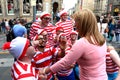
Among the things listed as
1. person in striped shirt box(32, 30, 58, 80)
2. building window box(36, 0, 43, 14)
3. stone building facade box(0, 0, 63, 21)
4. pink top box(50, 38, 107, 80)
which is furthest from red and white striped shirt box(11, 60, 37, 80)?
building window box(36, 0, 43, 14)

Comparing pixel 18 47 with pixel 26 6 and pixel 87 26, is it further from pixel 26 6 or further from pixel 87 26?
pixel 26 6

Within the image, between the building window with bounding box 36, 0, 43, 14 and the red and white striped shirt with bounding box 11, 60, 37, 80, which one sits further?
the building window with bounding box 36, 0, 43, 14

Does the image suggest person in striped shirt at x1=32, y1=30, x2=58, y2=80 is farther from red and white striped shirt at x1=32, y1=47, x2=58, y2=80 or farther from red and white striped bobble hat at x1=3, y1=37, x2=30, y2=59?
red and white striped bobble hat at x1=3, y1=37, x2=30, y2=59

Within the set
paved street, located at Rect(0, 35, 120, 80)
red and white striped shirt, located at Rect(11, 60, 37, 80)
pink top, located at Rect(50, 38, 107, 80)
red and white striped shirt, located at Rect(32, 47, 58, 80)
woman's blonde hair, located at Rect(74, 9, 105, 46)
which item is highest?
woman's blonde hair, located at Rect(74, 9, 105, 46)

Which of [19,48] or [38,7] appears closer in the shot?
[19,48]

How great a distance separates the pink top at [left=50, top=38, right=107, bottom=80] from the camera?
7.96 feet

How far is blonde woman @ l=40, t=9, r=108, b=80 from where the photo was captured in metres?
2.43

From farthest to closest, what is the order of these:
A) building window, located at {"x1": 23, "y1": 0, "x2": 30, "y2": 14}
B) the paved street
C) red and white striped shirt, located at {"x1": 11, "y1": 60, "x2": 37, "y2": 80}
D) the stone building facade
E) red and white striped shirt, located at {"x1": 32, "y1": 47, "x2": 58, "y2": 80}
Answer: building window, located at {"x1": 23, "y1": 0, "x2": 30, "y2": 14} < the stone building facade < the paved street < red and white striped shirt, located at {"x1": 32, "y1": 47, "x2": 58, "y2": 80} < red and white striped shirt, located at {"x1": 11, "y1": 60, "x2": 37, "y2": 80}

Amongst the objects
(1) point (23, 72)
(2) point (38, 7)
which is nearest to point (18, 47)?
(1) point (23, 72)

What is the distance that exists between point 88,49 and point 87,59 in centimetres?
11

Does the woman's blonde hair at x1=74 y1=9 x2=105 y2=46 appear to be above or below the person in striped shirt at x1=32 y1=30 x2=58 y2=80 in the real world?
above

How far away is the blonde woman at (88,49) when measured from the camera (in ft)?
7.98

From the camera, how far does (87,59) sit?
2465mm

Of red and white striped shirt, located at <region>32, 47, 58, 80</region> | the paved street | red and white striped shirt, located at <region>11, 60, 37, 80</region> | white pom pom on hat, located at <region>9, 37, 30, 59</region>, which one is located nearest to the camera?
red and white striped shirt, located at <region>11, 60, 37, 80</region>
